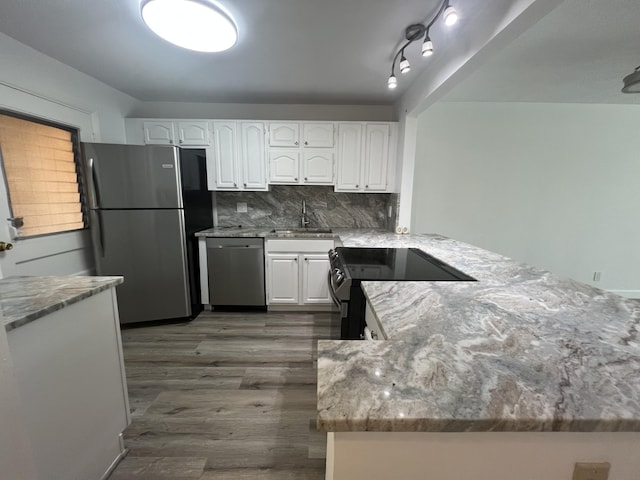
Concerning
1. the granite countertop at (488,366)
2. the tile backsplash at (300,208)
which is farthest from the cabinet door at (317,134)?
the granite countertop at (488,366)

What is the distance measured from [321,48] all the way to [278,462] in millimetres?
2627

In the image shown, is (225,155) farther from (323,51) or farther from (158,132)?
(323,51)

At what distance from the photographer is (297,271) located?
291 centimetres

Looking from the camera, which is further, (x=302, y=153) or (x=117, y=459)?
(x=302, y=153)

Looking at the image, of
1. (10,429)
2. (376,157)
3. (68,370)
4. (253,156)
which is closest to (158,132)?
(253,156)

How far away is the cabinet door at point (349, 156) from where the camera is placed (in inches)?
116

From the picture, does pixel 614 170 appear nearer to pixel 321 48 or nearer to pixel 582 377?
pixel 321 48

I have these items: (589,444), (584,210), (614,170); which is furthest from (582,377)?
(614,170)

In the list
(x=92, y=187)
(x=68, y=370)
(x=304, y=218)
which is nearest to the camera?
(x=68, y=370)

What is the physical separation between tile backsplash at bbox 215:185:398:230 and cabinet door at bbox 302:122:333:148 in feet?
1.81

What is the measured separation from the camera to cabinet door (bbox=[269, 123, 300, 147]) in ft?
9.57

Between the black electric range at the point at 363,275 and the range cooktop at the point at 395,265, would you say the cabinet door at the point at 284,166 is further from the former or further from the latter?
the black electric range at the point at 363,275

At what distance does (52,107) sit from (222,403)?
268cm

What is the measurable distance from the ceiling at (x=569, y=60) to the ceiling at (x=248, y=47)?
794 millimetres
